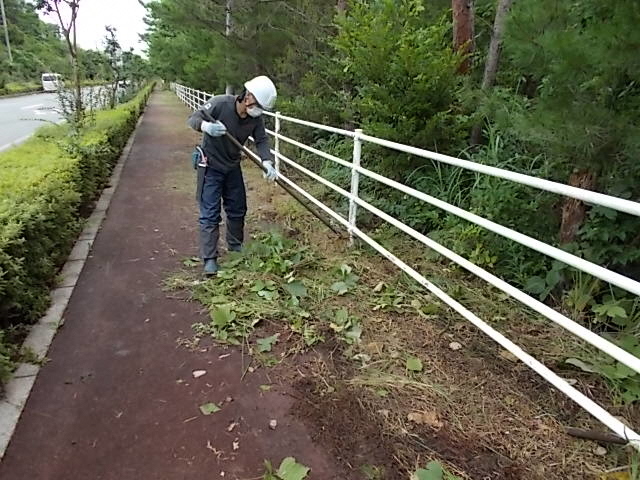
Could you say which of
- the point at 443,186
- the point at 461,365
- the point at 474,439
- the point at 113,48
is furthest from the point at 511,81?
the point at 113,48

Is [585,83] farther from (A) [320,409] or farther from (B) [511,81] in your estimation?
(B) [511,81]

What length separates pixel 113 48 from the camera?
52.3 feet

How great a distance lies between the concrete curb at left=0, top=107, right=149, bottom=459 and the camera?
2.13 m

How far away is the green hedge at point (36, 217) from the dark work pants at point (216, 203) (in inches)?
43.3

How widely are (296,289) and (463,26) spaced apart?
3.39 metres

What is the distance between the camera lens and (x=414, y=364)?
2.56 metres

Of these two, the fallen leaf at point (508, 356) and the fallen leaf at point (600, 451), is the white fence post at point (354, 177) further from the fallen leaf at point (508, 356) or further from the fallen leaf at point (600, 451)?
the fallen leaf at point (600, 451)

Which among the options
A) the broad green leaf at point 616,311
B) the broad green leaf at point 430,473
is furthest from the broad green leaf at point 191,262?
the broad green leaf at point 616,311

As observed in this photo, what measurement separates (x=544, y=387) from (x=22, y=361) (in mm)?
2764

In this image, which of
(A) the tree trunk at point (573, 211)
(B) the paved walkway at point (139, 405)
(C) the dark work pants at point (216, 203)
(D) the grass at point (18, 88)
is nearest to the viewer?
(B) the paved walkway at point (139, 405)

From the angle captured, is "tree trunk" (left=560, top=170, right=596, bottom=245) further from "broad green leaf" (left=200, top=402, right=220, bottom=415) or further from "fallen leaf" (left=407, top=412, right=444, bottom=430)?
"broad green leaf" (left=200, top=402, right=220, bottom=415)

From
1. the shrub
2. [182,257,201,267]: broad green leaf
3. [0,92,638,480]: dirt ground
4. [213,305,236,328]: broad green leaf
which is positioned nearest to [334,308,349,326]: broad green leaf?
[0,92,638,480]: dirt ground

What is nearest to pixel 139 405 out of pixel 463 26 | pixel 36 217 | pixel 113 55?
pixel 36 217

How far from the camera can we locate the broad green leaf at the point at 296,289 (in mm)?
3346
